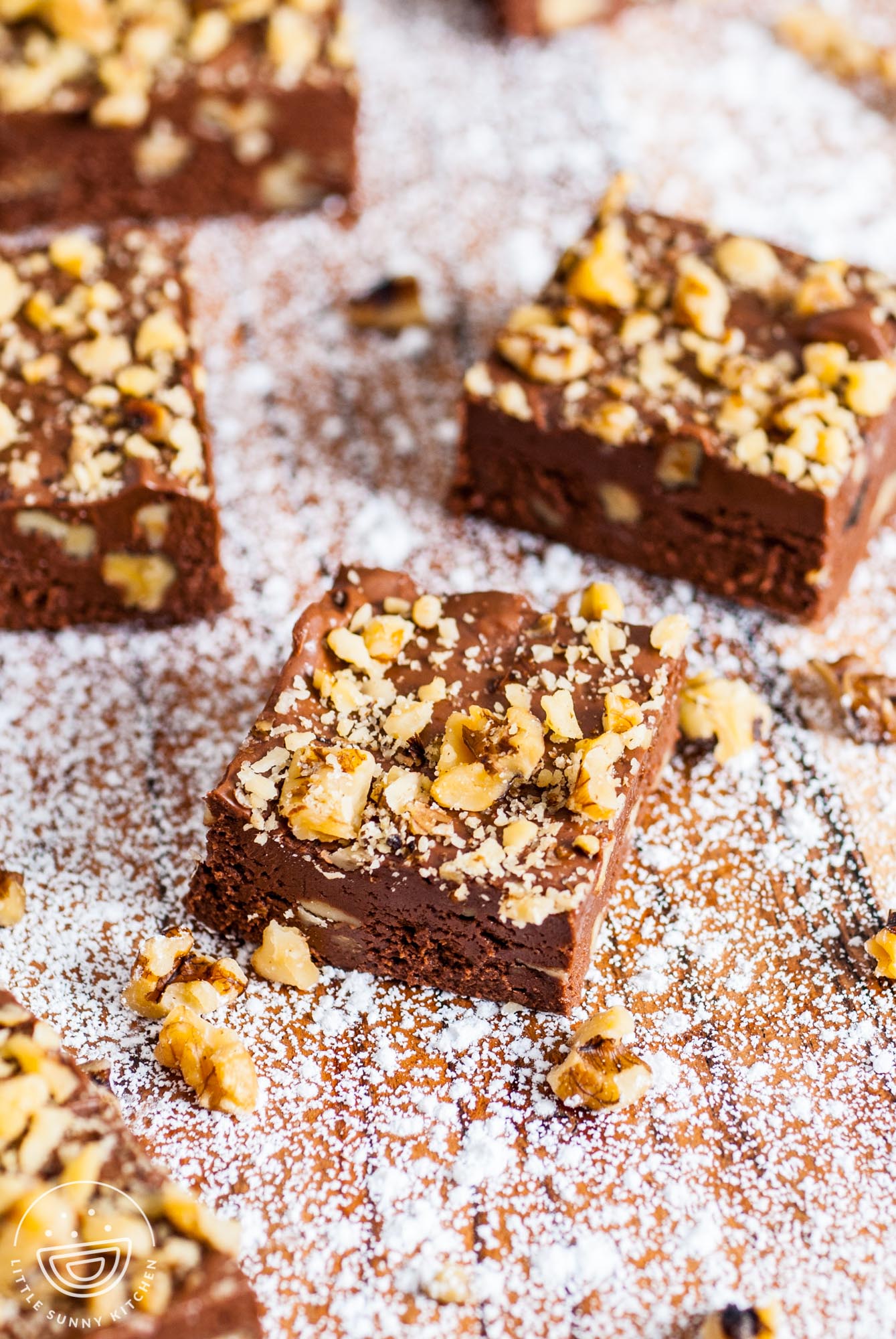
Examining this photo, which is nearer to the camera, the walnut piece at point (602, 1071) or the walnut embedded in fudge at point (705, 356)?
the walnut piece at point (602, 1071)

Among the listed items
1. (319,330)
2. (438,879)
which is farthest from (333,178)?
(438,879)

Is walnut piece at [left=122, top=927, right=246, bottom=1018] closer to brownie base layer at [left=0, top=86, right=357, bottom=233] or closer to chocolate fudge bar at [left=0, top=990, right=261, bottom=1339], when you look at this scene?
chocolate fudge bar at [left=0, top=990, right=261, bottom=1339]

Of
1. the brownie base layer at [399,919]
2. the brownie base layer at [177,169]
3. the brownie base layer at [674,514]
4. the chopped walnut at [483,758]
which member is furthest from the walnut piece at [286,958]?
the brownie base layer at [177,169]

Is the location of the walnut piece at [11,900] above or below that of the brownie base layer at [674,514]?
below

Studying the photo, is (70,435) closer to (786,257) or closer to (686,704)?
(686,704)

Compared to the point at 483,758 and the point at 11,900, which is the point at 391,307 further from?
the point at 11,900

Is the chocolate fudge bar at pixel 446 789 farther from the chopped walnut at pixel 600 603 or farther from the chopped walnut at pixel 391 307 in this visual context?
the chopped walnut at pixel 391 307

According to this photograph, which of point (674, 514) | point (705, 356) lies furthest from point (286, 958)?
point (705, 356)
